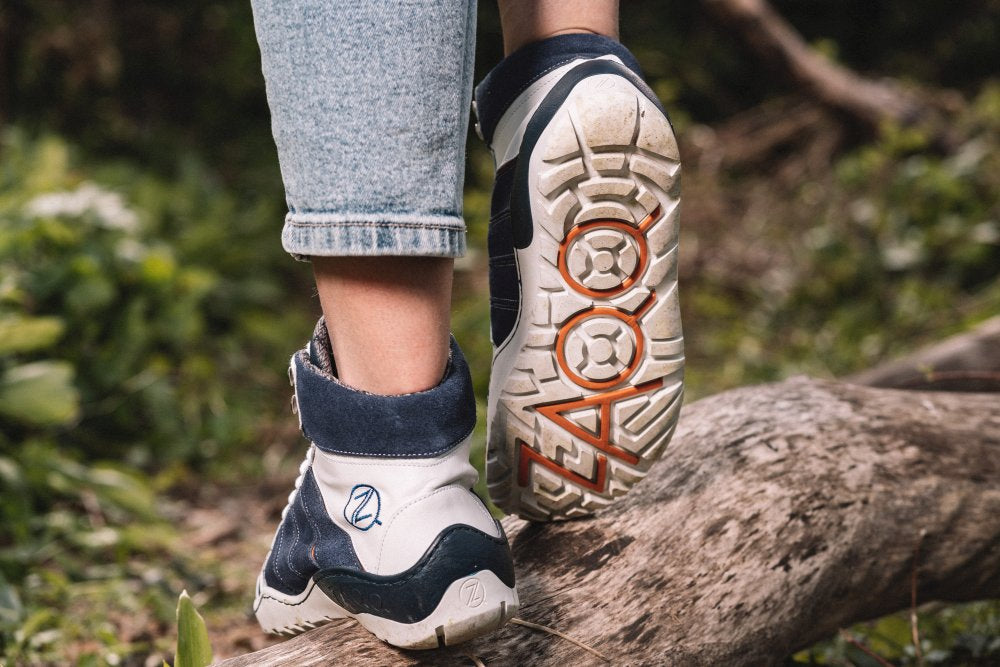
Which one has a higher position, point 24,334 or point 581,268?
point 581,268

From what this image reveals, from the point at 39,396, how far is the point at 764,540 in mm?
1867

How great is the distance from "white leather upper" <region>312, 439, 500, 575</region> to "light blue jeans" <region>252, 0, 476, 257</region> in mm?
243

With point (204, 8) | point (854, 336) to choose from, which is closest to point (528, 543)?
point (854, 336)

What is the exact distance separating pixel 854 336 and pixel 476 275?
1691mm

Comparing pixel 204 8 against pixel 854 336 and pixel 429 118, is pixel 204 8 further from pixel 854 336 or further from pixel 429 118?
pixel 429 118

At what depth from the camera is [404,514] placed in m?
0.98

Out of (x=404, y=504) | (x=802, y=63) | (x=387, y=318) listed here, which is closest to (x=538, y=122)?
(x=387, y=318)

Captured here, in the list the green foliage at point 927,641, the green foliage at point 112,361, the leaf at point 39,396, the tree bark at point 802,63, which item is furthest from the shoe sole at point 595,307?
the tree bark at point 802,63

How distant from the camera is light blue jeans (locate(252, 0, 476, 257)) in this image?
849 mm

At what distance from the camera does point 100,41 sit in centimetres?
446

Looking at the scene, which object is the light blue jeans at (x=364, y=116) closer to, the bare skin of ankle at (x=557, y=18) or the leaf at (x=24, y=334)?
the bare skin of ankle at (x=557, y=18)

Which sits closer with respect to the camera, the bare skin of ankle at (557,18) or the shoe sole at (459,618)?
the shoe sole at (459,618)

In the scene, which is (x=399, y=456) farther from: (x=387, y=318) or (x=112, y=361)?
(x=112, y=361)

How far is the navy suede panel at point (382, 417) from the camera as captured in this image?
3.20 feet
